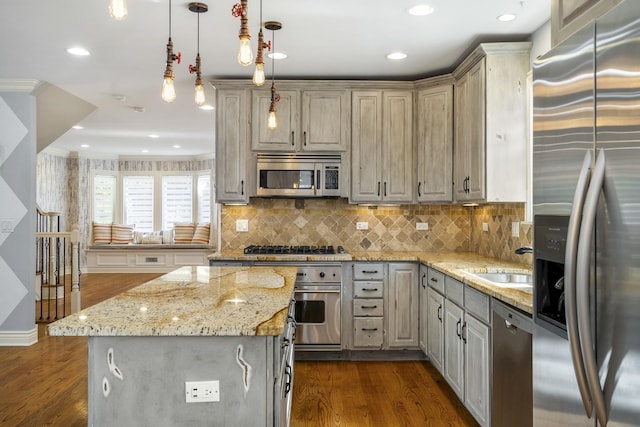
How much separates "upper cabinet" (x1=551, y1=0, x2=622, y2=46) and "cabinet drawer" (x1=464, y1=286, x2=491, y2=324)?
137 centimetres

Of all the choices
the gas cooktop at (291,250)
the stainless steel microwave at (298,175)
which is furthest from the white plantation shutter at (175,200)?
the stainless steel microwave at (298,175)

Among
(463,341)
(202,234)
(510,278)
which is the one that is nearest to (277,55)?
(510,278)

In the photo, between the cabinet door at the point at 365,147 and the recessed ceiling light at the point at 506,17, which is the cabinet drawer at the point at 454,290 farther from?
the recessed ceiling light at the point at 506,17

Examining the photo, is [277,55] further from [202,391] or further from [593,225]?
[593,225]

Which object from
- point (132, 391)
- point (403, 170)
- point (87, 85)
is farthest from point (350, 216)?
point (132, 391)

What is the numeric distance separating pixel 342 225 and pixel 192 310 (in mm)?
3009

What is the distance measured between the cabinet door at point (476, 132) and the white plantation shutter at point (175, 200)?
8171 mm

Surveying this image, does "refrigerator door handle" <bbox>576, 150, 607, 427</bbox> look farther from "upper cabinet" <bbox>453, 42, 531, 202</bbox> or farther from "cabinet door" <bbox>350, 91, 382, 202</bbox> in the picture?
"cabinet door" <bbox>350, 91, 382, 202</bbox>

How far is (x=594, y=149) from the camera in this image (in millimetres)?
1364

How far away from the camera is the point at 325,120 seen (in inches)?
175

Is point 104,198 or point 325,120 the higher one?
point 325,120

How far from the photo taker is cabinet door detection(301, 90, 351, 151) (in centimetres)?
444

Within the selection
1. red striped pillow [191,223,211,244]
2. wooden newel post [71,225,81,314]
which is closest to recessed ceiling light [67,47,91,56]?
wooden newel post [71,225,81,314]

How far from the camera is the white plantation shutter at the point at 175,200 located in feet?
35.8
